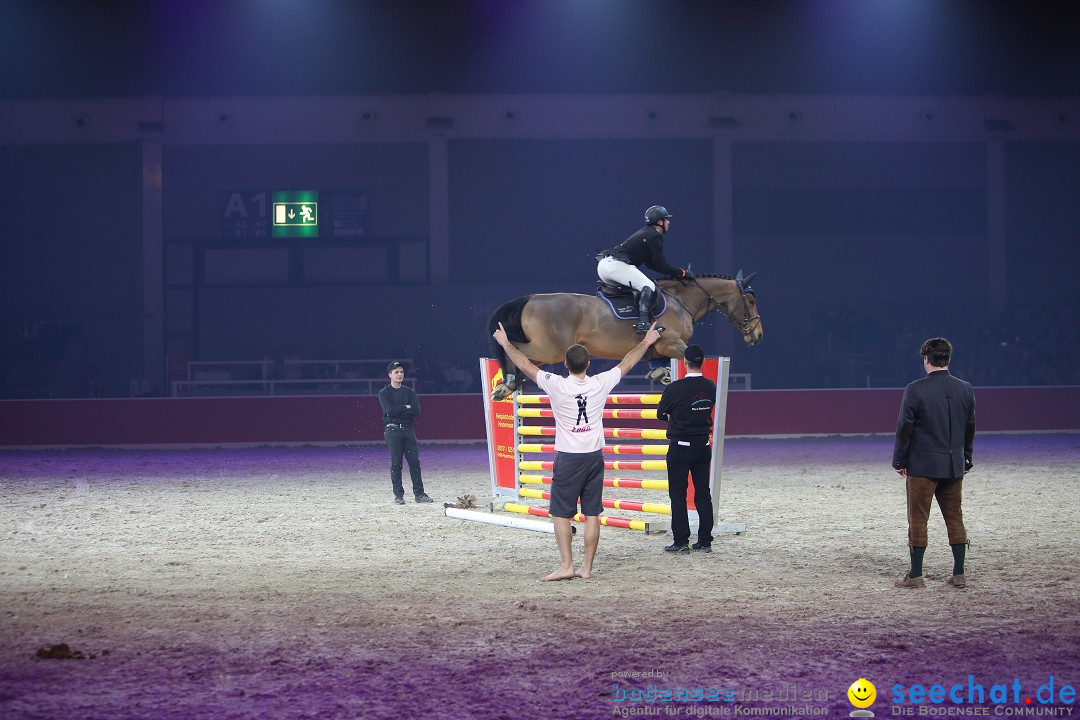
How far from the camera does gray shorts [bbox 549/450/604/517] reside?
700 centimetres

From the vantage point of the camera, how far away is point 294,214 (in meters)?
25.9

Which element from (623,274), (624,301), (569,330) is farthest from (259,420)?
(623,274)

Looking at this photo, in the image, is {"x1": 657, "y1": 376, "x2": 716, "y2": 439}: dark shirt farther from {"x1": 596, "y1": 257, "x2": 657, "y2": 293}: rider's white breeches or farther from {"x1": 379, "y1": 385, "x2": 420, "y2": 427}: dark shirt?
{"x1": 379, "y1": 385, "x2": 420, "y2": 427}: dark shirt

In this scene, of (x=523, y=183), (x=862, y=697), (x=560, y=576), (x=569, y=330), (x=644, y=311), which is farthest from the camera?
(x=523, y=183)

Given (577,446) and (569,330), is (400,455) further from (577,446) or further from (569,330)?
(577,446)

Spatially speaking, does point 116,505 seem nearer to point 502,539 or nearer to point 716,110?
point 502,539

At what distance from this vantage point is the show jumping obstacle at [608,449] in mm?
8750

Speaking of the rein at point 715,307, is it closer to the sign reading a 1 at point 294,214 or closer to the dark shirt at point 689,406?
the dark shirt at point 689,406

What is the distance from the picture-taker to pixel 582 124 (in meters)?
27.2

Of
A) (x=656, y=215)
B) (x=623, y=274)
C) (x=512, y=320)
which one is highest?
(x=656, y=215)

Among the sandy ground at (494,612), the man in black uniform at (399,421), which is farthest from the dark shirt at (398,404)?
the sandy ground at (494,612)

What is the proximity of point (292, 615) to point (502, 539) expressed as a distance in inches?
128

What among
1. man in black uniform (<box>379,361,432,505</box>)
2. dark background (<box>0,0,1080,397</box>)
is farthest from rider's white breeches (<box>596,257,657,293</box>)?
dark background (<box>0,0,1080,397</box>)

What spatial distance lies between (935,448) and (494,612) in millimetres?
3168
